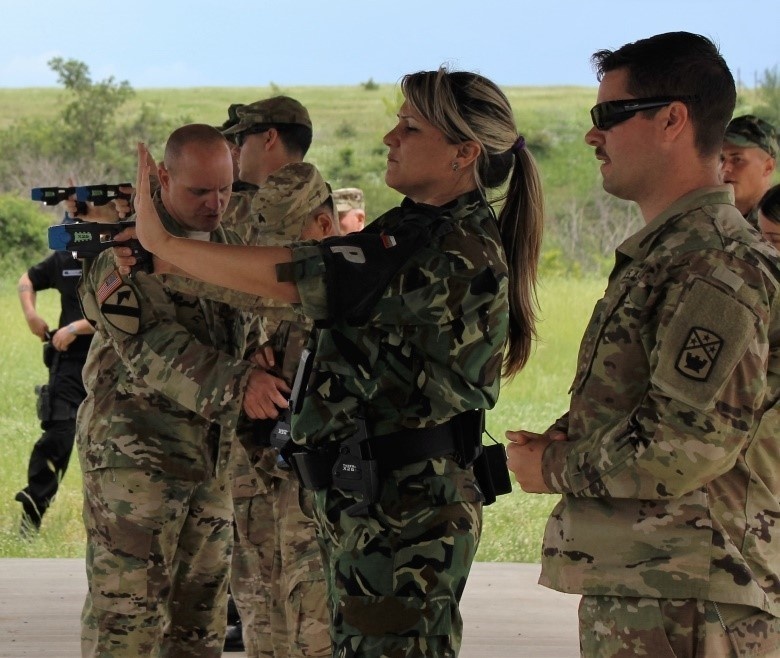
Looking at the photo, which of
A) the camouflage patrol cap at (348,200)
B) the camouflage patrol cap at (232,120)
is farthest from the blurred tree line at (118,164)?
the camouflage patrol cap at (232,120)

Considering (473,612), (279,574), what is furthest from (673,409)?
(473,612)

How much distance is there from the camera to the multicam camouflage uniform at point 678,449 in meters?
1.77

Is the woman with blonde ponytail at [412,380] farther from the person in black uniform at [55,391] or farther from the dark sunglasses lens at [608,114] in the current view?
the person in black uniform at [55,391]

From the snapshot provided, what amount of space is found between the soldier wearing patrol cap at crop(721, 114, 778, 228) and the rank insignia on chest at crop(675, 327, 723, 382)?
80.7 inches

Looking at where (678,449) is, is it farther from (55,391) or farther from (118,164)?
(118,164)

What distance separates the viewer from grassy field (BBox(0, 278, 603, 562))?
6.93m

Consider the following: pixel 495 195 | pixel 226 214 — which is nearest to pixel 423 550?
pixel 495 195

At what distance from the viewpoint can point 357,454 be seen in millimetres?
2262

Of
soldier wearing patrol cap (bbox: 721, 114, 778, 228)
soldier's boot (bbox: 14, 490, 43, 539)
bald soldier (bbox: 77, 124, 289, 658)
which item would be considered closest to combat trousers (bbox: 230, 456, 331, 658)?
bald soldier (bbox: 77, 124, 289, 658)

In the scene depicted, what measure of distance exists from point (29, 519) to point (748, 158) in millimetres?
4610

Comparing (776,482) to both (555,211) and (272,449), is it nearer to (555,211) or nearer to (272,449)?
(272,449)

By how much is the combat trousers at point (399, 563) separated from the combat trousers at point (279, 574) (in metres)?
0.57

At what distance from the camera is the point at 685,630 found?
5.99 feet

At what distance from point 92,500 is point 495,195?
1320mm
